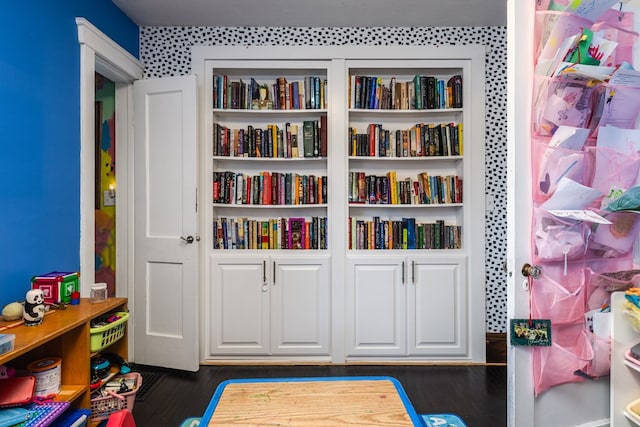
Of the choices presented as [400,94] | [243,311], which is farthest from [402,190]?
[243,311]

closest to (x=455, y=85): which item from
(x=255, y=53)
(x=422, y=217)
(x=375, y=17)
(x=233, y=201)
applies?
(x=375, y=17)

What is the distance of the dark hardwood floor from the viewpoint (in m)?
2.16

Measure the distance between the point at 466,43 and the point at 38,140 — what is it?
2.97 meters

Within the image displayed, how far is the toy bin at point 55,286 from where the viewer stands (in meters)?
1.78

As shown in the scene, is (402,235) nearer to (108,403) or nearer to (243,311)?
(243,311)

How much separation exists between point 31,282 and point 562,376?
2347 mm

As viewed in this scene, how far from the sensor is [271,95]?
293 centimetres

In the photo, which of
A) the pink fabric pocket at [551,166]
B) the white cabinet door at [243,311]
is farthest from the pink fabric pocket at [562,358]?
the white cabinet door at [243,311]

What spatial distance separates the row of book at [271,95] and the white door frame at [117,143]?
66 cm

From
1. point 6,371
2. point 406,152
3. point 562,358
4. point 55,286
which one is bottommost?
point 6,371

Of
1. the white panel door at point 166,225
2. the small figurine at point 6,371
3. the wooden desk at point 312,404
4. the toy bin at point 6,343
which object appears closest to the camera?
the wooden desk at point 312,404

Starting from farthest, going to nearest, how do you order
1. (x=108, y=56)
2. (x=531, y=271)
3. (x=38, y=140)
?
(x=108, y=56)
(x=38, y=140)
(x=531, y=271)

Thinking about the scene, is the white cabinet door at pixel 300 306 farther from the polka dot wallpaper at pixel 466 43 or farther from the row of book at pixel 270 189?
the polka dot wallpaper at pixel 466 43

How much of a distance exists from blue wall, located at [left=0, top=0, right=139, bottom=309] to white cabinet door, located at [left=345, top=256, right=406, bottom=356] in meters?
1.87
